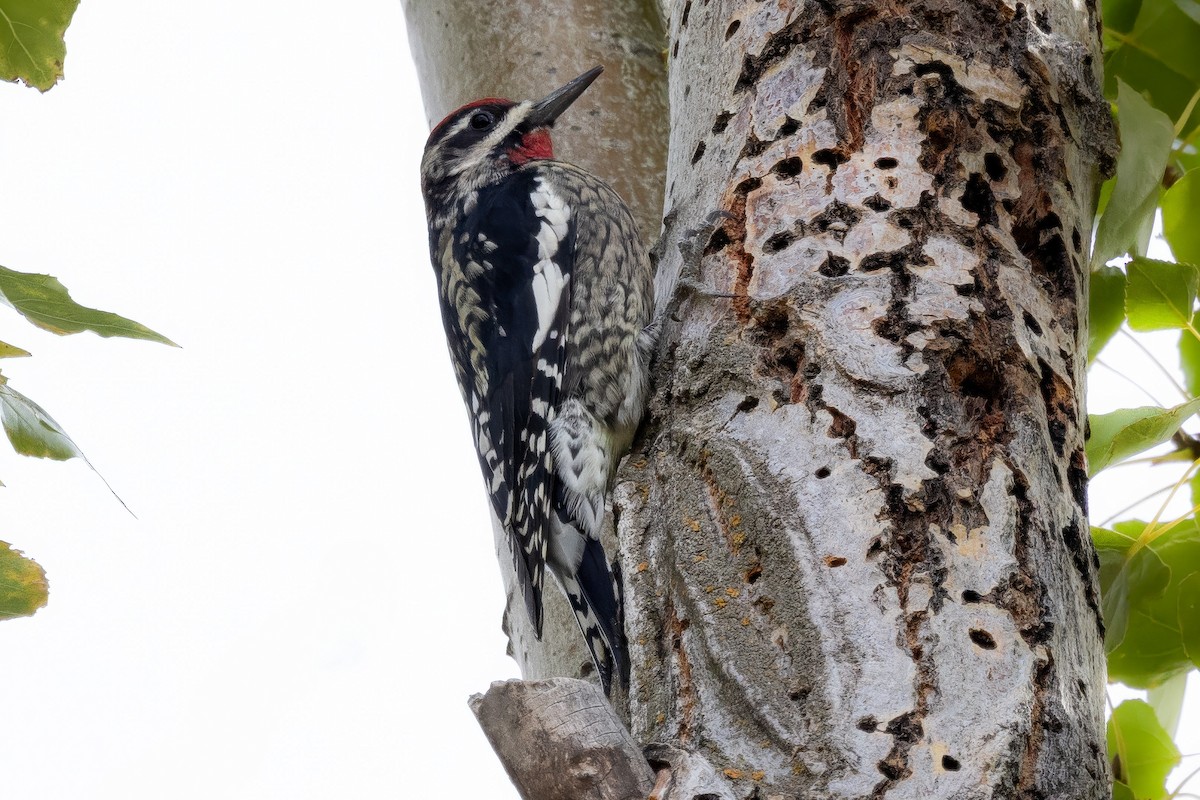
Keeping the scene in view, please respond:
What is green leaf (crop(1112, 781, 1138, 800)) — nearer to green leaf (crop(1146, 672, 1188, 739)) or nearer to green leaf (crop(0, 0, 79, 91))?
green leaf (crop(1146, 672, 1188, 739))

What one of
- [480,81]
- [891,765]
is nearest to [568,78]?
[480,81]

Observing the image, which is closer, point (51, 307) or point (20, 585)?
point (20, 585)

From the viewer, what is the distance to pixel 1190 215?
203cm

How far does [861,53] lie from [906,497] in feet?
2.48

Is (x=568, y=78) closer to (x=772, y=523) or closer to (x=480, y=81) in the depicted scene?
(x=480, y=81)

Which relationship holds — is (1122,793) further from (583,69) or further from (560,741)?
(583,69)

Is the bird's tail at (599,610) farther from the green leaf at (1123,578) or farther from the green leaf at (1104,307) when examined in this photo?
the green leaf at (1104,307)

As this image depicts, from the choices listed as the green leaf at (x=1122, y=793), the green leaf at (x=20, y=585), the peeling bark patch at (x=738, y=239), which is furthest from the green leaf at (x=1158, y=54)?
the green leaf at (x=20, y=585)

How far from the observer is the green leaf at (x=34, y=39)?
74.0 inches

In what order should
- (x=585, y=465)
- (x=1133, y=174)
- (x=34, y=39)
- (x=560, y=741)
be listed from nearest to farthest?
(x=560, y=741)
(x=34, y=39)
(x=1133, y=174)
(x=585, y=465)

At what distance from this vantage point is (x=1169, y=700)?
7.25 feet

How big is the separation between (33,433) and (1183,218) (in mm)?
1729

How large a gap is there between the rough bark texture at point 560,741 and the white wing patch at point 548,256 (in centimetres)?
135

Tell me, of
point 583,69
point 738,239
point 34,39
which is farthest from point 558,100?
point 34,39
